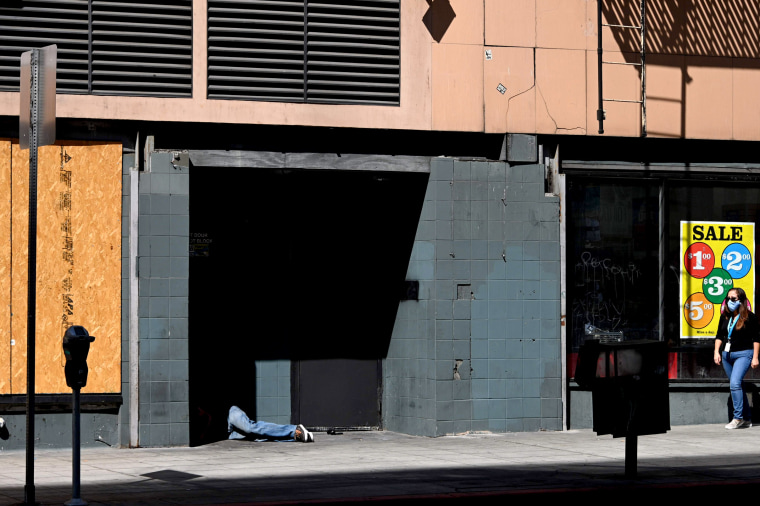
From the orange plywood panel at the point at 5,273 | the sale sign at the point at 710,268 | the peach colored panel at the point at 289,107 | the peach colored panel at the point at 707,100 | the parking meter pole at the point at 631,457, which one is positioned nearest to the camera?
the parking meter pole at the point at 631,457

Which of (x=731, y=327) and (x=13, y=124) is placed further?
(x=731, y=327)

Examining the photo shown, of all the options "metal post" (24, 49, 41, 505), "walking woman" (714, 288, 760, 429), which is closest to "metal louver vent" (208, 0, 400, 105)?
"metal post" (24, 49, 41, 505)

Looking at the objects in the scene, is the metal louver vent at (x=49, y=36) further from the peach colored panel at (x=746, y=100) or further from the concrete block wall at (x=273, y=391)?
the peach colored panel at (x=746, y=100)

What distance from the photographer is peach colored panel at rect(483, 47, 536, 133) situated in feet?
46.4

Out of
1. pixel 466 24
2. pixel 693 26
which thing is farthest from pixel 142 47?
pixel 693 26

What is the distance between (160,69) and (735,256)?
309 inches

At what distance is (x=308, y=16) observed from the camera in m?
13.6

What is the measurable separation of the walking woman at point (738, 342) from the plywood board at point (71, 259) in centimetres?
751

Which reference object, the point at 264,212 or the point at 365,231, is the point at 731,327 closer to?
the point at 365,231

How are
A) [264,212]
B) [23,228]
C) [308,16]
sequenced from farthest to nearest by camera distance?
[264,212] < [308,16] < [23,228]

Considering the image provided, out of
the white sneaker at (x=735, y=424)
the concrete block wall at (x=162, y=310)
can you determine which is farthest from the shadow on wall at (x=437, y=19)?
the white sneaker at (x=735, y=424)

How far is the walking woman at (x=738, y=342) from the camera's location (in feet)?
46.7

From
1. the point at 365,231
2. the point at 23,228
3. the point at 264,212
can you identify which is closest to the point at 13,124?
the point at 23,228

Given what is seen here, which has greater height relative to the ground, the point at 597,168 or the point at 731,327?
the point at 597,168
